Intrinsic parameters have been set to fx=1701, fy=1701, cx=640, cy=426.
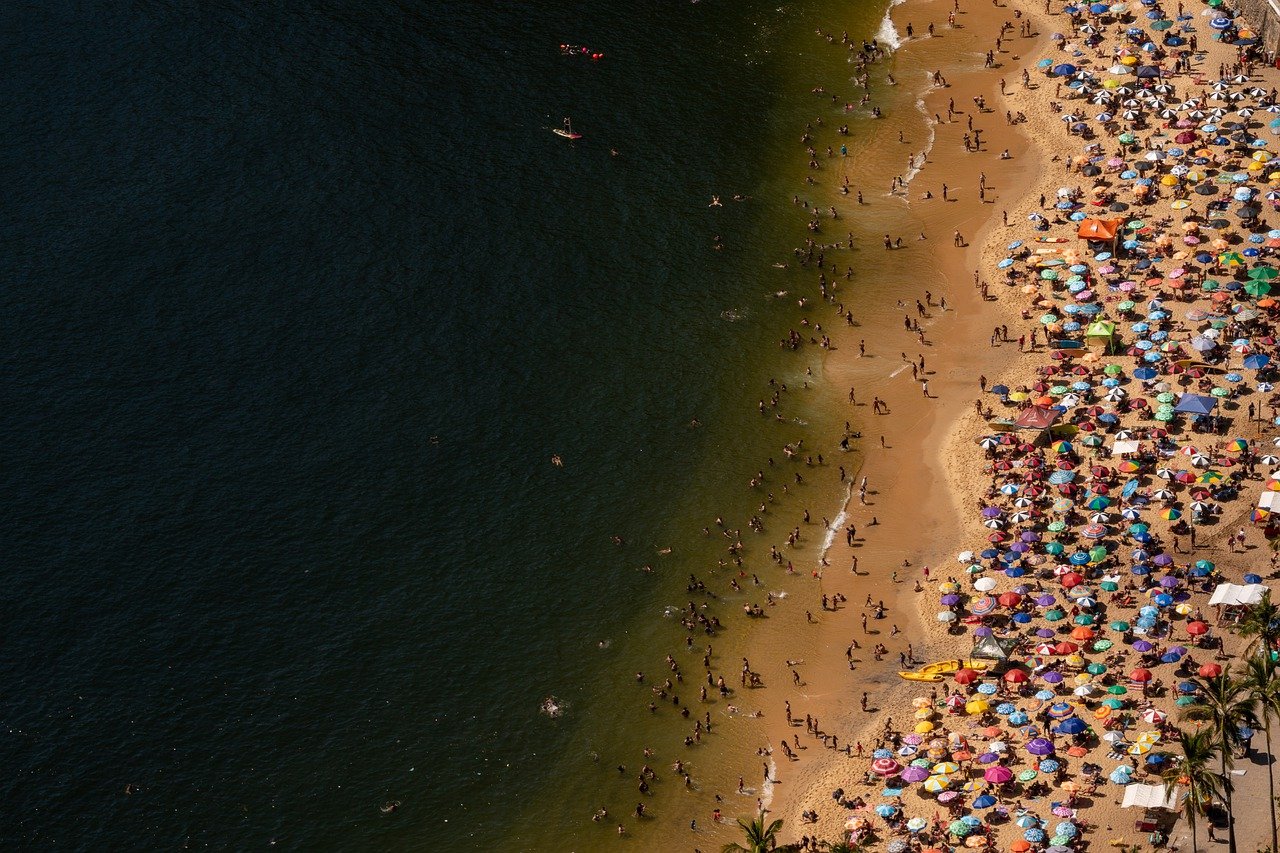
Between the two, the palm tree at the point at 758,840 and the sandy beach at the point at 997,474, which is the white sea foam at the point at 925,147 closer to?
the sandy beach at the point at 997,474

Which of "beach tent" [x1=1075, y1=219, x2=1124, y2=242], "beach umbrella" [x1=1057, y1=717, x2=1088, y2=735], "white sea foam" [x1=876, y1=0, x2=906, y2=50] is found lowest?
"beach umbrella" [x1=1057, y1=717, x2=1088, y2=735]

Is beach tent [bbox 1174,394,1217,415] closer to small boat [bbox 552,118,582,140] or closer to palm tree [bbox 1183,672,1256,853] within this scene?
palm tree [bbox 1183,672,1256,853]

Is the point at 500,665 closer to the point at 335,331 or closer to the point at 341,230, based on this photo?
the point at 335,331

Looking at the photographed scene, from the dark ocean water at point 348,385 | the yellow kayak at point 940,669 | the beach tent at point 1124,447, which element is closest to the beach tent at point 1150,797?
the yellow kayak at point 940,669

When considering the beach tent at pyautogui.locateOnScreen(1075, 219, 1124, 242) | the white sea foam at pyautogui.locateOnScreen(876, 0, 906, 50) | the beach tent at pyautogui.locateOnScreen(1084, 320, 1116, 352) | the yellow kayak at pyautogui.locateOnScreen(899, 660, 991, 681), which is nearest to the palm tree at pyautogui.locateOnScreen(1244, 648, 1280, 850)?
the yellow kayak at pyautogui.locateOnScreen(899, 660, 991, 681)

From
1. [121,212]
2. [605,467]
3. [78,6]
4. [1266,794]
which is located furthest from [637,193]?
[1266,794]

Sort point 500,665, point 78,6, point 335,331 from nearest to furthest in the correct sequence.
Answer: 1. point 500,665
2. point 335,331
3. point 78,6

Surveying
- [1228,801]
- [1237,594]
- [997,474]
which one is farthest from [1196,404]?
[1228,801]
